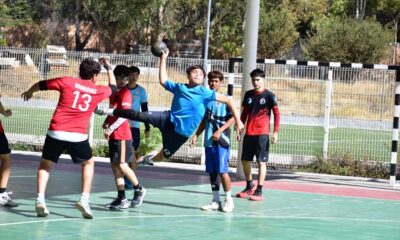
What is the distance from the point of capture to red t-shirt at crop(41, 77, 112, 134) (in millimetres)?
11523

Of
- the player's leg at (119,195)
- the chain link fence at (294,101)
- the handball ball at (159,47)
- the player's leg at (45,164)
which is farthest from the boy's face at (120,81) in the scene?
the chain link fence at (294,101)

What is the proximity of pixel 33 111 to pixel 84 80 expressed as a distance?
50.8 ft

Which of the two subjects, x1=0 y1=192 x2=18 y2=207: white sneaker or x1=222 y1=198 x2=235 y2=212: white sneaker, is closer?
x1=0 y1=192 x2=18 y2=207: white sneaker

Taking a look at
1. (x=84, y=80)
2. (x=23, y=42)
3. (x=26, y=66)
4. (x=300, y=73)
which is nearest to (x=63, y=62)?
(x=26, y=66)

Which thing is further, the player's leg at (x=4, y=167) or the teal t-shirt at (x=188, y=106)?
the player's leg at (x=4, y=167)

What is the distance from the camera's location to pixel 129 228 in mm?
11336

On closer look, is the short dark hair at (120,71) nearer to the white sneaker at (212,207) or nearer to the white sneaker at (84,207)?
the white sneaker at (212,207)

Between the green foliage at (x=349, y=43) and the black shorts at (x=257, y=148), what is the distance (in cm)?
4186

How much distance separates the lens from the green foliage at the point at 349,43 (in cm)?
5688

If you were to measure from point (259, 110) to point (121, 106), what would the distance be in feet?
9.68

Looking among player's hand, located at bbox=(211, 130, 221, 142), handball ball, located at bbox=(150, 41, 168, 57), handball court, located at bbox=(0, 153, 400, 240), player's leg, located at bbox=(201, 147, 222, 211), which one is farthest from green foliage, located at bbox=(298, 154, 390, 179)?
handball ball, located at bbox=(150, 41, 168, 57)

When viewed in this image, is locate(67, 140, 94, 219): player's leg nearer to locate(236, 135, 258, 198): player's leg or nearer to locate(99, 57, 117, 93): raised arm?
locate(99, 57, 117, 93): raised arm

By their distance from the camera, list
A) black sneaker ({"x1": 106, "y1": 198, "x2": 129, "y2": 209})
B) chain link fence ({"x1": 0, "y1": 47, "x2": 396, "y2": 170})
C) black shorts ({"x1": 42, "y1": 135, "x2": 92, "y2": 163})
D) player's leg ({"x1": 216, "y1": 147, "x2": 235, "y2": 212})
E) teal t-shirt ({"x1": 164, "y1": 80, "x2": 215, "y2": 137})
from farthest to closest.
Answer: chain link fence ({"x1": 0, "y1": 47, "x2": 396, "y2": 170}) → player's leg ({"x1": 216, "y1": 147, "x2": 235, "y2": 212}) → black sneaker ({"x1": 106, "y1": 198, "x2": 129, "y2": 209}) → teal t-shirt ({"x1": 164, "y1": 80, "x2": 215, "y2": 137}) → black shorts ({"x1": 42, "y1": 135, "x2": 92, "y2": 163})

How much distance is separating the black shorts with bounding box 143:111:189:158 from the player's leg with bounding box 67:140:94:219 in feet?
3.15
